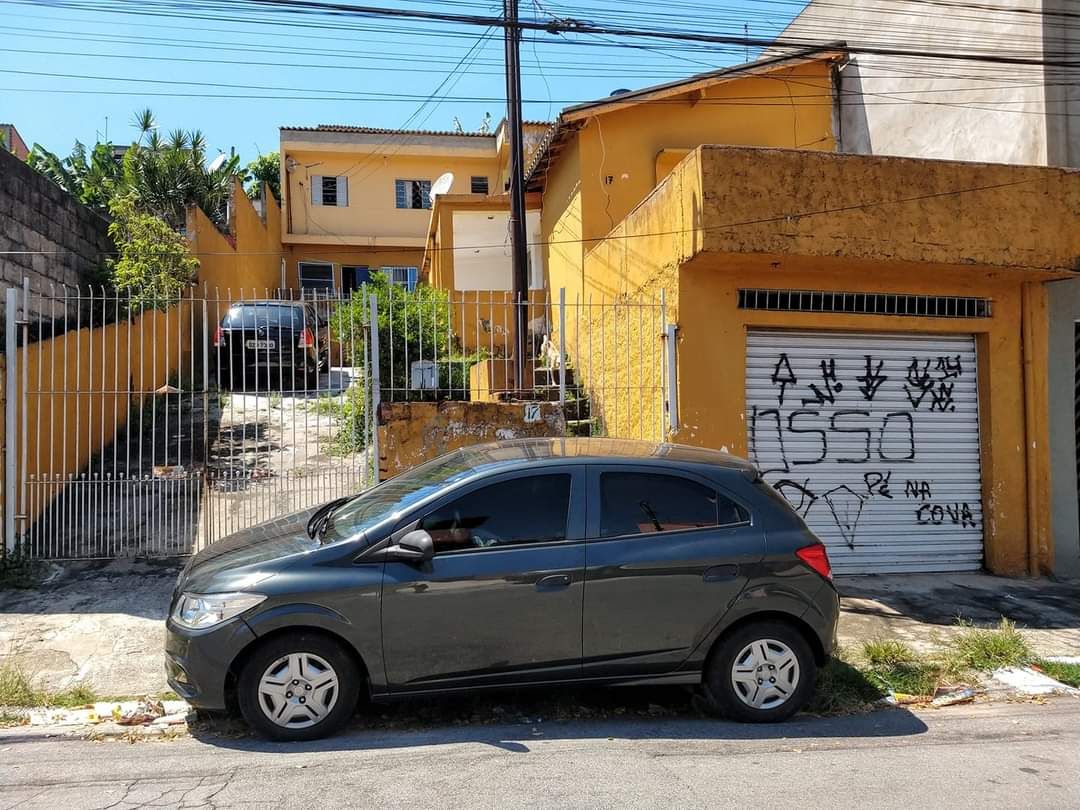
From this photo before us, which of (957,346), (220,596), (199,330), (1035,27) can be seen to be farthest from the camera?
(199,330)

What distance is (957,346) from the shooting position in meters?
9.19

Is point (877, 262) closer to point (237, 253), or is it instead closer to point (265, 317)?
point (265, 317)

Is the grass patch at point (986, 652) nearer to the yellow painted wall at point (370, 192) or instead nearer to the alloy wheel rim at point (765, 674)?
the alloy wheel rim at point (765, 674)

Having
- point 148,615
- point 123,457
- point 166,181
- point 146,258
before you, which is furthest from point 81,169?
point 148,615

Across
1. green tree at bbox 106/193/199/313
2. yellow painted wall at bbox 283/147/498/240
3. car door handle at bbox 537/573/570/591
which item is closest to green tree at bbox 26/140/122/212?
yellow painted wall at bbox 283/147/498/240

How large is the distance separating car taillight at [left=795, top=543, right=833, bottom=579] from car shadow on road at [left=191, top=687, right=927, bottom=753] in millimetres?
945

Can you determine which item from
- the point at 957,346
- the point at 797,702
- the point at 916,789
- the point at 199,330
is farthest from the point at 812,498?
the point at 199,330

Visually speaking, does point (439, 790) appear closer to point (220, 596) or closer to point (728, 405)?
point (220, 596)

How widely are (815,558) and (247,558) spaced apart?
10.8ft

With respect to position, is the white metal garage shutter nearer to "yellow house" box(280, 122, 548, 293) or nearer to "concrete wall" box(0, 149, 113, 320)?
"concrete wall" box(0, 149, 113, 320)

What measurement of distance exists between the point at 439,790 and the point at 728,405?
212 inches

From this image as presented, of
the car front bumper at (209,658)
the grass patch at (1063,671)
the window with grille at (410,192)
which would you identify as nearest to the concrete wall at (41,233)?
the car front bumper at (209,658)

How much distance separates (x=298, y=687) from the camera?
14.5 ft

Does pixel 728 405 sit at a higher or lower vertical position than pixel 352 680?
higher
